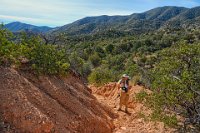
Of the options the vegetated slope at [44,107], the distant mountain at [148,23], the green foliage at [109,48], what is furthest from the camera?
the distant mountain at [148,23]

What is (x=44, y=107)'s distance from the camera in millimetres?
8500

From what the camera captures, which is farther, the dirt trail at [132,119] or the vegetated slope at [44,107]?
the dirt trail at [132,119]

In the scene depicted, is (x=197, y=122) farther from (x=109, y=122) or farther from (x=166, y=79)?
(x=109, y=122)

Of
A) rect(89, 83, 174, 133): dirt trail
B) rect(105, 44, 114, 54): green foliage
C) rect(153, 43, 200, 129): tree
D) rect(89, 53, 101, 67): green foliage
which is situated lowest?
rect(89, 53, 101, 67): green foliage

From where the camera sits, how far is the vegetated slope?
751 centimetres

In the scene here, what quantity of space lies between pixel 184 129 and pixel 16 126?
4402mm

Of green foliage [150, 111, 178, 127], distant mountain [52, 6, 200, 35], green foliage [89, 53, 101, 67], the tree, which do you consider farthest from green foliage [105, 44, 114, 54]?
distant mountain [52, 6, 200, 35]

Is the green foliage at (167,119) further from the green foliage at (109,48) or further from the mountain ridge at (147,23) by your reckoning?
the mountain ridge at (147,23)

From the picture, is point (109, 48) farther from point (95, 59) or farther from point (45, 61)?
point (45, 61)

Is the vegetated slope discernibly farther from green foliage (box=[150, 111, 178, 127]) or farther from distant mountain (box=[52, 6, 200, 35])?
distant mountain (box=[52, 6, 200, 35])

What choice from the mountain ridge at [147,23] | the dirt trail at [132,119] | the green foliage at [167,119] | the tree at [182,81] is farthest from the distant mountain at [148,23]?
the green foliage at [167,119]

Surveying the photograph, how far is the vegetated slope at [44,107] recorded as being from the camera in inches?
296

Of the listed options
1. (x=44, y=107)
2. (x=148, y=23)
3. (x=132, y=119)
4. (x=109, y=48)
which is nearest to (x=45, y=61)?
(x=44, y=107)

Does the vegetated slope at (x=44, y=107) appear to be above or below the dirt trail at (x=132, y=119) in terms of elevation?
above
